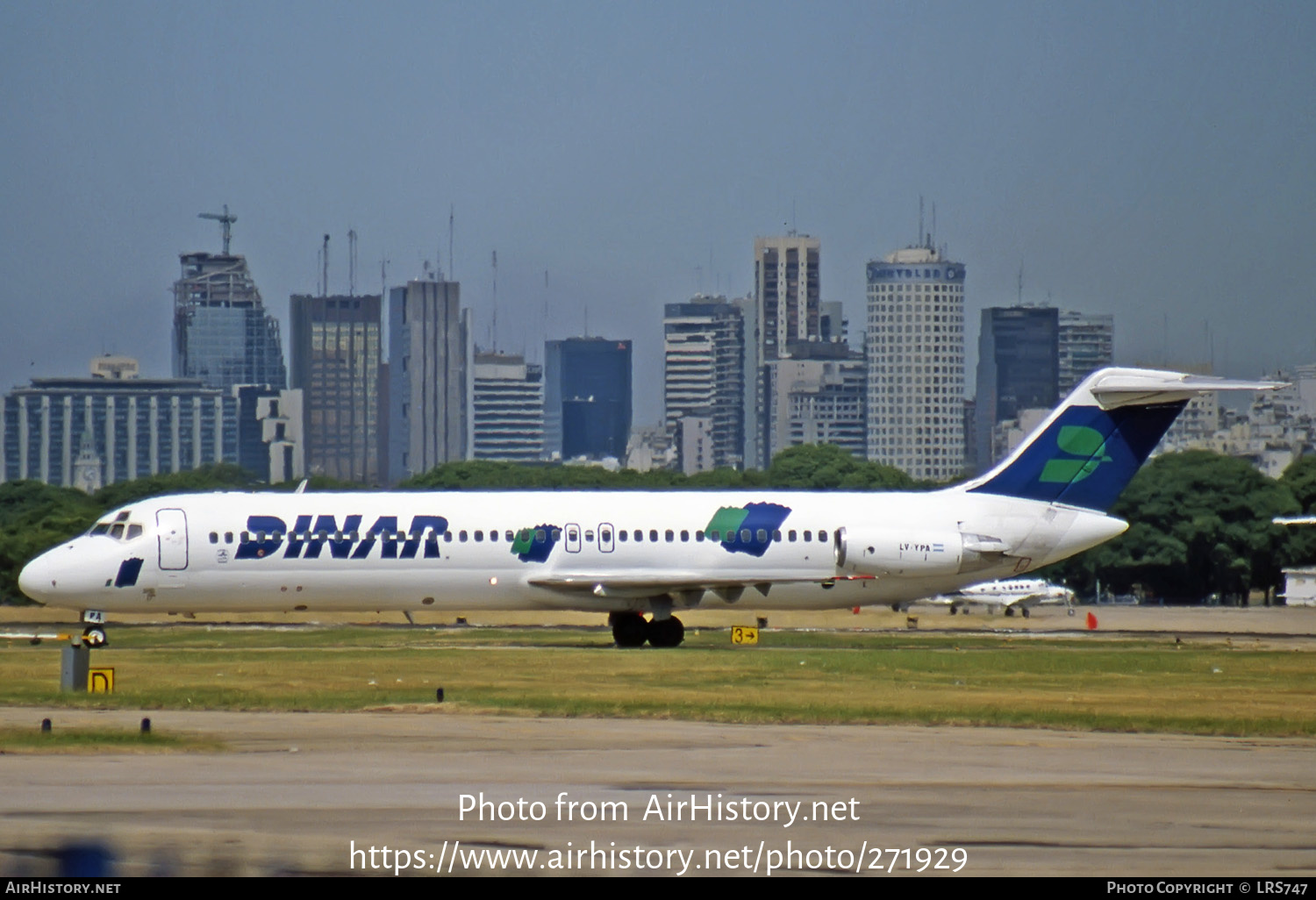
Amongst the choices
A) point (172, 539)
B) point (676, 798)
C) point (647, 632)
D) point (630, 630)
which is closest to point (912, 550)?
point (647, 632)

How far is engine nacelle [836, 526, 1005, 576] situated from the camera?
4612 centimetres

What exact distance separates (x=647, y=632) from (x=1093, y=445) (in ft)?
39.7

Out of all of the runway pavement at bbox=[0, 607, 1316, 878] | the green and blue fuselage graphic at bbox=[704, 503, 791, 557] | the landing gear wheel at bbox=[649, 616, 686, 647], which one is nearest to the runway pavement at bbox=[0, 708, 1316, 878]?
the runway pavement at bbox=[0, 607, 1316, 878]

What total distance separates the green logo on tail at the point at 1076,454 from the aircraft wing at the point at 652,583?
23.5 ft

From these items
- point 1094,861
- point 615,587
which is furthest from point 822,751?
point 615,587

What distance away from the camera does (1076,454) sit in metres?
47.3

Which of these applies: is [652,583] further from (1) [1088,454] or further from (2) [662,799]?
(2) [662,799]

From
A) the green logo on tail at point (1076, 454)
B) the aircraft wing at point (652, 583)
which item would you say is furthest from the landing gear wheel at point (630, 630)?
the green logo on tail at point (1076, 454)

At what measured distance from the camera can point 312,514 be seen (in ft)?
146

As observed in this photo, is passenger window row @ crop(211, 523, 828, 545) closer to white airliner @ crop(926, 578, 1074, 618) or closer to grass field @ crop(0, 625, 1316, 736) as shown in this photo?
grass field @ crop(0, 625, 1316, 736)

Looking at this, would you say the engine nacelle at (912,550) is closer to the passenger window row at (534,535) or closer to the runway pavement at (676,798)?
the passenger window row at (534,535)

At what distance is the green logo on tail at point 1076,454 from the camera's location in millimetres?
47125
